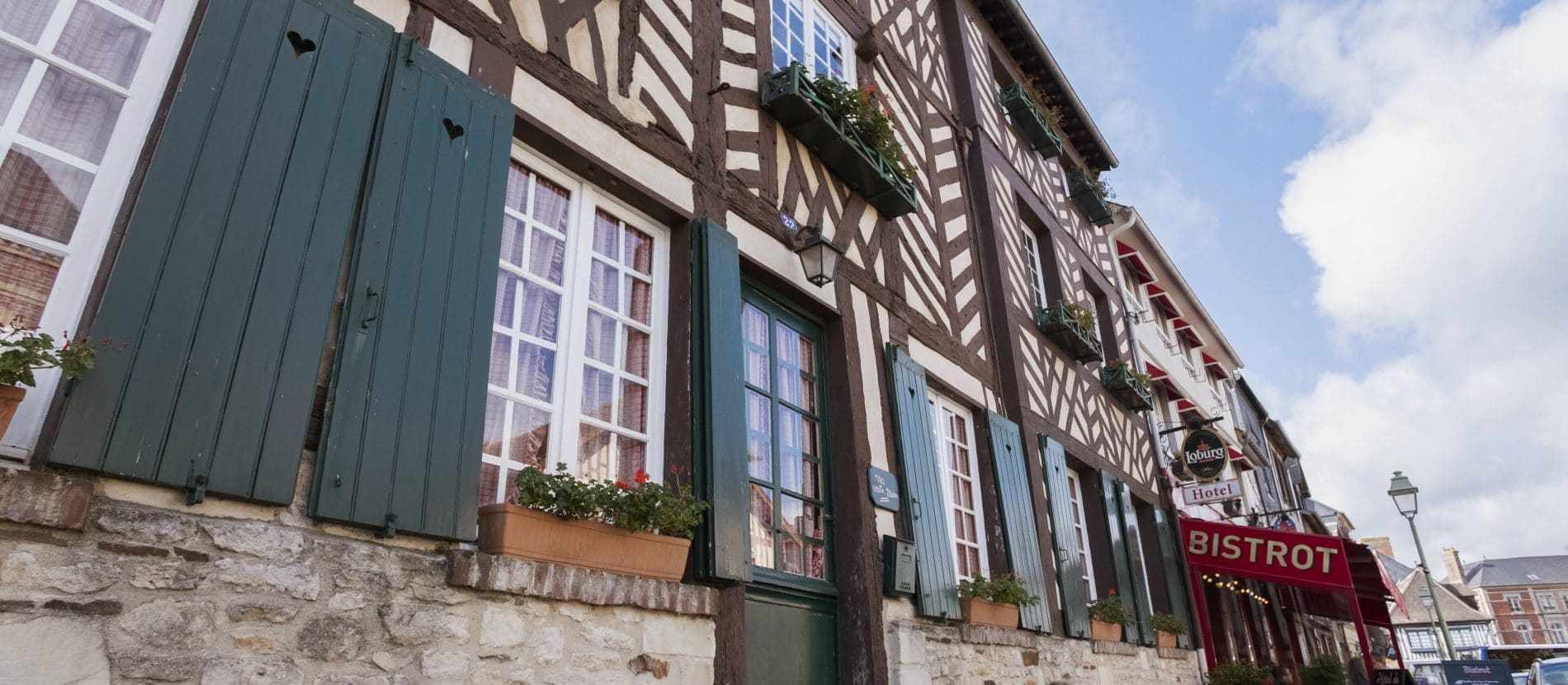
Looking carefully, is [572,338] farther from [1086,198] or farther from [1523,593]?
[1523,593]

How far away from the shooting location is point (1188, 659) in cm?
874

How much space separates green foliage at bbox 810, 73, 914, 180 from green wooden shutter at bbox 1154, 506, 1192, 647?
523 centimetres

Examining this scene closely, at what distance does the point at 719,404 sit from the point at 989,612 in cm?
250

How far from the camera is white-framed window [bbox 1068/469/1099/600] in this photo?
25.0 feet

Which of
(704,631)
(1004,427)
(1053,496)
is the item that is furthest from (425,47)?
(1053,496)

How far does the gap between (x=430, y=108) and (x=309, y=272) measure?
84 cm

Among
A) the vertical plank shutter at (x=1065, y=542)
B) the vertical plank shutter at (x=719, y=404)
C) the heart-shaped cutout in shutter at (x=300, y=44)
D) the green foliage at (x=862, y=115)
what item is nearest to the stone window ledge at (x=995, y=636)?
the vertical plank shutter at (x=1065, y=542)

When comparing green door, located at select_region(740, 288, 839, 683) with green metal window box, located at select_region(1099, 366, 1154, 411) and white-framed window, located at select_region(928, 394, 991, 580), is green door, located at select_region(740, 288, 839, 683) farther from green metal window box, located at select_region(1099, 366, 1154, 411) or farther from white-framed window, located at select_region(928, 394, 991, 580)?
green metal window box, located at select_region(1099, 366, 1154, 411)

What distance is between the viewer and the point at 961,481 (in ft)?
20.2

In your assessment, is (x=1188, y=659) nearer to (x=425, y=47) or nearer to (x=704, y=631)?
(x=704, y=631)

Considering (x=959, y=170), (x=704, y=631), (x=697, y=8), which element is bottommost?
(x=704, y=631)

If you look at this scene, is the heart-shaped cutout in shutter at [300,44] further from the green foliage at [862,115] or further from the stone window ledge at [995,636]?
the stone window ledge at [995,636]

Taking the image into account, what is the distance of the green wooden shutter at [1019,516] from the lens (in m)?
6.00

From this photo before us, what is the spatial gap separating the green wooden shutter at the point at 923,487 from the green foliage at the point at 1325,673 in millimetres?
6869
